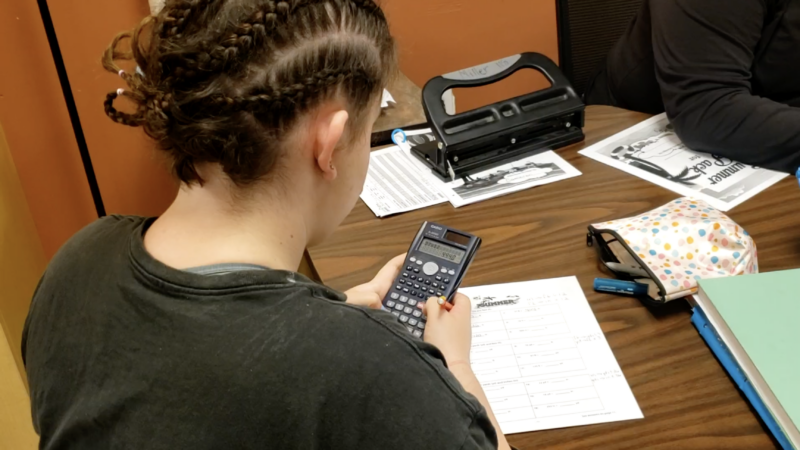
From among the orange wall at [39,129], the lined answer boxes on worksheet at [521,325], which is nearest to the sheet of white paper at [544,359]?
the lined answer boxes on worksheet at [521,325]

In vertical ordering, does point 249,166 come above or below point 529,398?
above

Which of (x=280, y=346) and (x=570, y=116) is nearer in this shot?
(x=280, y=346)

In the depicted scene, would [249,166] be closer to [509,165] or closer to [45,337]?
[45,337]

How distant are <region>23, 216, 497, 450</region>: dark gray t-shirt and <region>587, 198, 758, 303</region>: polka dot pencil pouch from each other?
40 cm

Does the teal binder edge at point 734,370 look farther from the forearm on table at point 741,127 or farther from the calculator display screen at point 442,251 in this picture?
the forearm on table at point 741,127

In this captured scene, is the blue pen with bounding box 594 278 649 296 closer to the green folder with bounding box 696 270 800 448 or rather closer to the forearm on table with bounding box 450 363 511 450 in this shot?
the green folder with bounding box 696 270 800 448

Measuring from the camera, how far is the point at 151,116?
591 millimetres

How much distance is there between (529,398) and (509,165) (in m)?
0.56

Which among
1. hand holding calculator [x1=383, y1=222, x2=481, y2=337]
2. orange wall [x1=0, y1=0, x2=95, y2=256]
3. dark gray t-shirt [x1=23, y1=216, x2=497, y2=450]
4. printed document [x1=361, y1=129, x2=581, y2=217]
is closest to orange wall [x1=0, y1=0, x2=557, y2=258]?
orange wall [x1=0, y1=0, x2=95, y2=256]

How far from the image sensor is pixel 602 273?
3.08ft

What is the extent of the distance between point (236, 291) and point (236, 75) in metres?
0.18

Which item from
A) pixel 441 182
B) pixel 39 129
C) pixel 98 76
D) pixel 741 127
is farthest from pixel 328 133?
pixel 39 129

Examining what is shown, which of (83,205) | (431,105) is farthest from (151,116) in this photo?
(83,205)

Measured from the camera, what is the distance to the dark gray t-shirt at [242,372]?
504 mm
